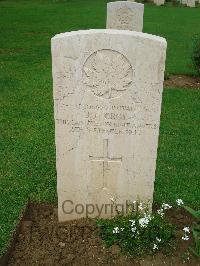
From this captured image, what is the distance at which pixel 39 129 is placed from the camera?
6.81m

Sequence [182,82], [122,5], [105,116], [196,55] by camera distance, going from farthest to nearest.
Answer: [122,5] → [196,55] → [182,82] → [105,116]

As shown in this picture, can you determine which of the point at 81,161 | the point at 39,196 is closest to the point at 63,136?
the point at 81,161

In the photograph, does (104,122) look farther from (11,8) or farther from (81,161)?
(11,8)

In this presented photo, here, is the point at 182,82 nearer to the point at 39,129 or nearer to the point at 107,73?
the point at 39,129

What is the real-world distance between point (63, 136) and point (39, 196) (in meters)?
1.20

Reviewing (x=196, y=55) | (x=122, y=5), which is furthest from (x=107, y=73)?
(x=122, y=5)

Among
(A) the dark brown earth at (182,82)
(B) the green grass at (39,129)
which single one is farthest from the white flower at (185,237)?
(A) the dark brown earth at (182,82)

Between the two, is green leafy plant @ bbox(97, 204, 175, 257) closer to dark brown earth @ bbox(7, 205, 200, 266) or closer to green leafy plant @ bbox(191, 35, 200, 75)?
dark brown earth @ bbox(7, 205, 200, 266)

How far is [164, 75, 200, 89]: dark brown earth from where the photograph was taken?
31.3ft

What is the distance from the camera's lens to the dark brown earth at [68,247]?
3.80 m

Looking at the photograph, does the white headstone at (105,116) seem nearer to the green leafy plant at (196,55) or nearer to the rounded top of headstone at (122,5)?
the green leafy plant at (196,55)

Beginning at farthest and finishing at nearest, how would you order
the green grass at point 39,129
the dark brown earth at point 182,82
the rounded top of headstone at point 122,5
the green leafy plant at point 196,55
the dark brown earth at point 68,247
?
the rounded top of headstone at point 122,5 < the green leafy plant at point 196,55 < the dark brown earth at point 182,82 < the green grass at point 39,129 < the dark brown earth at point 68,247

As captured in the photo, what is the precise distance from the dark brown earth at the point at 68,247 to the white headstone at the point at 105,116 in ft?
0.59

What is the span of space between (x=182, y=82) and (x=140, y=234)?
6500 mm
